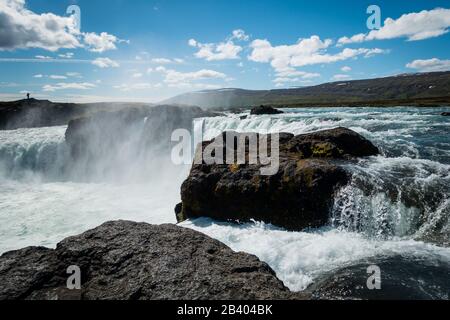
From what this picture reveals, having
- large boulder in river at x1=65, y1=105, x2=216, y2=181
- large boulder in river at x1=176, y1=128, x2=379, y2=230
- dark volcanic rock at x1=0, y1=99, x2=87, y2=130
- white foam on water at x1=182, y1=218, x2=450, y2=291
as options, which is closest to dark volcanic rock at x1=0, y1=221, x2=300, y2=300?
white foam on water at x1=182, y1=218, x2=450, y2=291

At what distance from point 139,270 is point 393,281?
6.16m

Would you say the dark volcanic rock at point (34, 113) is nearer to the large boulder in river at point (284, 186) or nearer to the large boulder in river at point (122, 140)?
the large boulder in river at point (122, 140)

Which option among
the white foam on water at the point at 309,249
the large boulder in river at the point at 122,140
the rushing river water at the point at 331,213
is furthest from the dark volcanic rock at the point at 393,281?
the large boulder in river at the point at 122,140

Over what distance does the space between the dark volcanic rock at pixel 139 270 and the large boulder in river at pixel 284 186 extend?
275 inches

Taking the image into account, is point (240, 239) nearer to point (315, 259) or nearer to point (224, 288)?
point (315, 259)

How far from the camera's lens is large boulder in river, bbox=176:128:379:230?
11609mm

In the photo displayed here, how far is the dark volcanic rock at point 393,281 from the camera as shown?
6855 mm

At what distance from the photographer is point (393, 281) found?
7.37 metres

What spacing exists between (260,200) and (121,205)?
684 inches

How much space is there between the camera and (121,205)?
26.2 meters

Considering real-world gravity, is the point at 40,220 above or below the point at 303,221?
below

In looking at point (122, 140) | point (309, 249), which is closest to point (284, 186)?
point (309, 249)

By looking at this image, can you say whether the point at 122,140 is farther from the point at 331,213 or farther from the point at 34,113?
the point at 34,113
